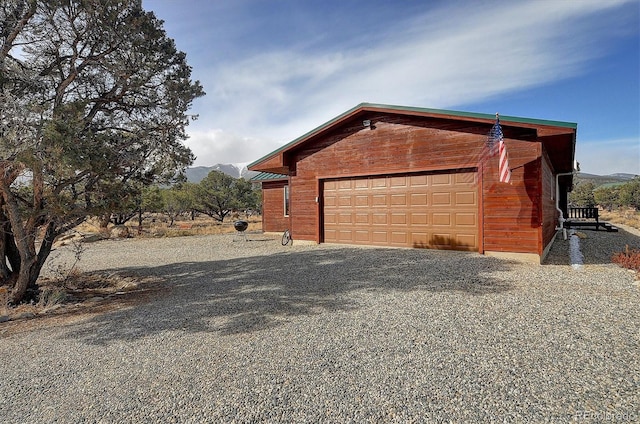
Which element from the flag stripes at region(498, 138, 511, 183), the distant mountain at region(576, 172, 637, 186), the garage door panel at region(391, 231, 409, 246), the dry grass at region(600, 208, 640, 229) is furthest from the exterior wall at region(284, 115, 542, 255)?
the distant mountain at region(576, 172, 637, 186)

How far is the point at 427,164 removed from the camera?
938 cm

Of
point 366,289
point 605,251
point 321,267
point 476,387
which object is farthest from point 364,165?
point 476,387

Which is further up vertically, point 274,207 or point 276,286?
point 274,207

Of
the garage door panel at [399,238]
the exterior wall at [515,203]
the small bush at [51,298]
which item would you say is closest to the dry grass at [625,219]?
the exterior wall at [515,203]

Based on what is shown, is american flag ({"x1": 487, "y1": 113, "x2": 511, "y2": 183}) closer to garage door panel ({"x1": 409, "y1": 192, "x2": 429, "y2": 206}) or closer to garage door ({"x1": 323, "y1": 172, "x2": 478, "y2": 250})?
garage door ({"x1": 323, "y1": 172, "x2": 478, "y2": 250})

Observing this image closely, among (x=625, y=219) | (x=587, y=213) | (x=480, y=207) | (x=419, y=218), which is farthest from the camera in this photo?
(x=625, y=219)

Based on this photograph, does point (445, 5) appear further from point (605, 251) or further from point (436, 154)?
point (605, 251)

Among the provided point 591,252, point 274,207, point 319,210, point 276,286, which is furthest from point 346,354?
point 274,207

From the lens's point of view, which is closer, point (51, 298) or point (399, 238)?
point (51, 298)

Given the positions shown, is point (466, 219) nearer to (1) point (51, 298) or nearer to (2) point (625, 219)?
(1) point (51, 298)

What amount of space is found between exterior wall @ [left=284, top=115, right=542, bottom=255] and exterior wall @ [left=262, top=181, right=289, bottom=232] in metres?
4.46

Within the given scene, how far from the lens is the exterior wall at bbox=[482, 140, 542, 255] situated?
7910 millimetres

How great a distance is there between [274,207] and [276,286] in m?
10.8

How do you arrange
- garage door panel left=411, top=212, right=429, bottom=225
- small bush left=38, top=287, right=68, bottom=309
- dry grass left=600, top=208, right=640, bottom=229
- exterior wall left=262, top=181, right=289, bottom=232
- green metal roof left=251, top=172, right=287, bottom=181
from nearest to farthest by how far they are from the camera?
small bush left=38, top=287, right=68, bottom=309 < garage door panel left=411, top=212, right=429, bottom=225 < green metal roof left=251, top=172, right=287, bottom=181 < exterior wall left=262, top=181, right=289, bottom=232 < dry grass left=600, top=208, right=640, bottom=229
